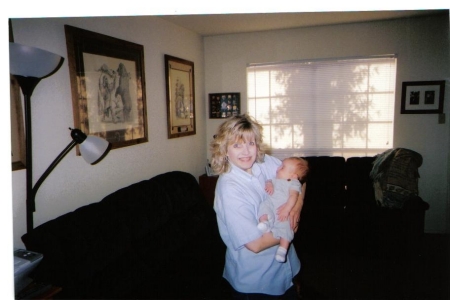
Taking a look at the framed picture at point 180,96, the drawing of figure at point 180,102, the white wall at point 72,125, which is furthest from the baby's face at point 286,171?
the drawing of figure at point 180,102

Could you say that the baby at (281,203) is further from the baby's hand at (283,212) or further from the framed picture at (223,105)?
the framed picture at (223,105)

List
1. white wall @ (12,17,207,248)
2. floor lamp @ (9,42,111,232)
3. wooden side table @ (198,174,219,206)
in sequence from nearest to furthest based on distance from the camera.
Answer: floor lamp @ (9,42,111,232)
white wall @ (12,17,207,248)
wooden side table @ (198,174,219,206)

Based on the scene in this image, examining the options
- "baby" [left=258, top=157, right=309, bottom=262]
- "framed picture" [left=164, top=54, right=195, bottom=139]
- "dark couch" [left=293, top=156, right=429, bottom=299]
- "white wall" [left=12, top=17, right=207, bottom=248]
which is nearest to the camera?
"baby" [left=258, top=157, right=309, bottom=262]

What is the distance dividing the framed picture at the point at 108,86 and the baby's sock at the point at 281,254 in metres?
1.62

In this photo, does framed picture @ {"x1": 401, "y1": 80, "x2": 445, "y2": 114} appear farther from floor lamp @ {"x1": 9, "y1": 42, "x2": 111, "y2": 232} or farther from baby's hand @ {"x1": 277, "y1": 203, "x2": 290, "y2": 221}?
floor lamp @ {"x1": 9, "y1": 42, "x2": 111, "y2": 232}

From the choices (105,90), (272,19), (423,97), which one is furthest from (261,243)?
(423,97)

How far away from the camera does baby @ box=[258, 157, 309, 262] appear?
114 cm

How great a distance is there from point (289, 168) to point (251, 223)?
1.81ft

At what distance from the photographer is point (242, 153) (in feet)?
3.84

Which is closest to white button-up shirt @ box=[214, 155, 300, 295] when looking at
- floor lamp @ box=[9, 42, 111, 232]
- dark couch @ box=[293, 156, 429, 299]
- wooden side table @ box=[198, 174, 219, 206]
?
floor lamp @ box=[9, 42, 111, 232]

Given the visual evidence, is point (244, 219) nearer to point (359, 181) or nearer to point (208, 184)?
point (208, 184)

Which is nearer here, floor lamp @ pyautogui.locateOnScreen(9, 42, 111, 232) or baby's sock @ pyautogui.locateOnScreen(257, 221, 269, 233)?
baby's sock @ pyautogui.locateOnScreen(257, 221, 269, 233)

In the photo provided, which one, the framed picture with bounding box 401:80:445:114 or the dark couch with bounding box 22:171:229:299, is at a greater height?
the framed picture with bounding box 401:80:445:114

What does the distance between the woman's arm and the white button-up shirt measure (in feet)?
0.05
